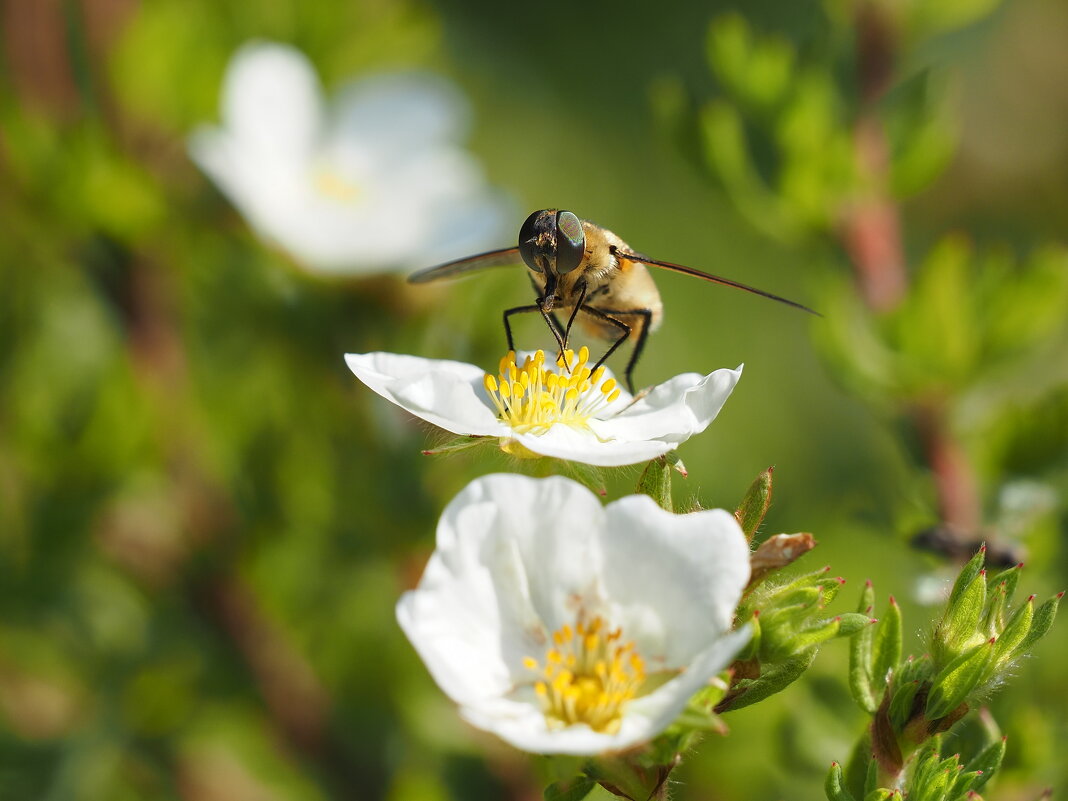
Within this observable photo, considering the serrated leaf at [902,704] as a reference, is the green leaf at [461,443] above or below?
above

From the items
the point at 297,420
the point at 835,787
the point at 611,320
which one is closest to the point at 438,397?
the point at 611,320

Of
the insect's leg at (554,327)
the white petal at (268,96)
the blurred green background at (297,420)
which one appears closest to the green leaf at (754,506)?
the insect's leg at (554,327)

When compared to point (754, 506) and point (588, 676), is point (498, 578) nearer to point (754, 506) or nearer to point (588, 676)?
point (588, 676)

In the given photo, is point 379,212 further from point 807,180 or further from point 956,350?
point 956,350

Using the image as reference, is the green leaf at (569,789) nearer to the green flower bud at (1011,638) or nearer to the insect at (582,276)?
the green flower bud at (1011,638)

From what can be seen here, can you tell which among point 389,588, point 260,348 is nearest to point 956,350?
point 389,588

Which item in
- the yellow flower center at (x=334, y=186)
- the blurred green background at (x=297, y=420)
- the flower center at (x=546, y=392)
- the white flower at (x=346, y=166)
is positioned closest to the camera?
the flower center at (x=546, y=392)
